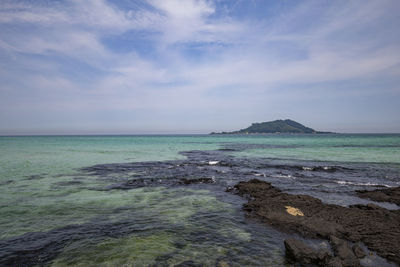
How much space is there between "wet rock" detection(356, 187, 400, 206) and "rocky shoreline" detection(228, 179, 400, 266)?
2696 millimetres

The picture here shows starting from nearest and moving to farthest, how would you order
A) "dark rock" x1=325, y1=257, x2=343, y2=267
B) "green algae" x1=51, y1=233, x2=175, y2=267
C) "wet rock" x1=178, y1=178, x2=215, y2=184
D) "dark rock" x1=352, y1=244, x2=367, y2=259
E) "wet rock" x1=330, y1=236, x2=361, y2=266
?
"dark rock" x1=325, y1=257, x2=343, y2=267
"wet rock" x1=330, y1=236, x2=361, y2=266
"green algae" x1=51, y1=233, x2=175, y2=267
"dark rock" x1=352, y1=244, x2=367, y2=259
"wet rock" x1=178, y1=178, x2=215, y2=184

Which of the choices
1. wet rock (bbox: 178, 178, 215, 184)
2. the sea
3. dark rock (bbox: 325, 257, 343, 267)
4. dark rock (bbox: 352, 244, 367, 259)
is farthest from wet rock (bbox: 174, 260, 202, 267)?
wet rock (bbox: 178, 178, 215, 184)

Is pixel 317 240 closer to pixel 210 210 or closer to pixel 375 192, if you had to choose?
pixel 210 210

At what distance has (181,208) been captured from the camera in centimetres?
1083

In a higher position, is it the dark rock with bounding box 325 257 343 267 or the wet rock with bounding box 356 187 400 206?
the dark rock with bounding box 325 257 343 267

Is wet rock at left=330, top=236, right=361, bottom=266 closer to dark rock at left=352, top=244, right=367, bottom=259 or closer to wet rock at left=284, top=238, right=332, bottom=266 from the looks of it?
dark rock at left=352, top=244, right=367, bottom=259

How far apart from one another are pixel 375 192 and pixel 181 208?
1139 centimetres

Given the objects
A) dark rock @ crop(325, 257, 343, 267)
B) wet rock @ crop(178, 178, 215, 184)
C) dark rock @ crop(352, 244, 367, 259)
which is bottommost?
wet rock @ crop(178, 178, 215, 184)

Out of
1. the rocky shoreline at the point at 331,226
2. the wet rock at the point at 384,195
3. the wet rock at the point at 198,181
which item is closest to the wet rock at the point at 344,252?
the rocky shoreline at the point at 331,226

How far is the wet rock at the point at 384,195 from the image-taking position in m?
11.9

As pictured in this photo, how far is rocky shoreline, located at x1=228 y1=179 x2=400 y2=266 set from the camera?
6215 millimetres

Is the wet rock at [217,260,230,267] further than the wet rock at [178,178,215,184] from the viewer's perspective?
No

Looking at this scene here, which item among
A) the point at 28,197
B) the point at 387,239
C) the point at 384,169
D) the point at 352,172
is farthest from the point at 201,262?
the point at 384,169

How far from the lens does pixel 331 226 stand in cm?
807
